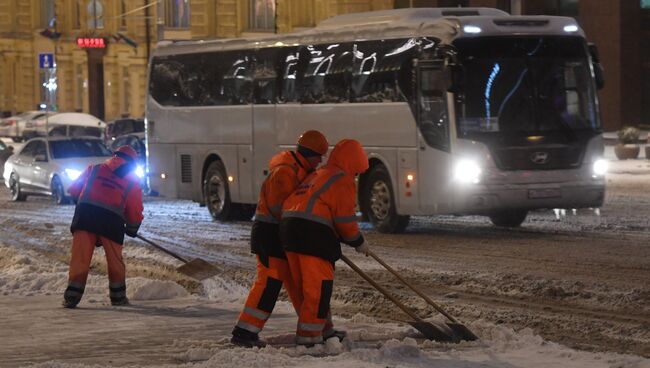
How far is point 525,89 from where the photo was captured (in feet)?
73.2

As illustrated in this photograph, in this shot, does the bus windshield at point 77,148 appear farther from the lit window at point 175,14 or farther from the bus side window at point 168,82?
the lit window at point 175,14

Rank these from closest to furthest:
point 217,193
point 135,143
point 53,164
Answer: point 217,193
point 53,164
point 135,143

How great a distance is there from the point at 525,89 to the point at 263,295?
1099 cm

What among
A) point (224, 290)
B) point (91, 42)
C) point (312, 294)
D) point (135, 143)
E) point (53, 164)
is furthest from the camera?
point (91, 42)

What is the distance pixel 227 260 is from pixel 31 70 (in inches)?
2499

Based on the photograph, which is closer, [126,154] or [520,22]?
[126,154]

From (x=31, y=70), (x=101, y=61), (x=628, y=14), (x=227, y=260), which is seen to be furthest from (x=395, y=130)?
(x=31, y=70)

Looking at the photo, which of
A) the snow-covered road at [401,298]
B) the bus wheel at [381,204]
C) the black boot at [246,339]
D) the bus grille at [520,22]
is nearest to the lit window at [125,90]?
the snow-covered road at [401,298]

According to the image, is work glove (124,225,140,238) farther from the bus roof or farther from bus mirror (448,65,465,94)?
the bus roof

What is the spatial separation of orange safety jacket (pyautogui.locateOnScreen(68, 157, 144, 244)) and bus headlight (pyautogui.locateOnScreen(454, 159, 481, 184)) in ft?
24.9

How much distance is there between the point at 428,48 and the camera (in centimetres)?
2253

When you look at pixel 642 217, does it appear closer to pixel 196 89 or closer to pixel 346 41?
pixel 346 41

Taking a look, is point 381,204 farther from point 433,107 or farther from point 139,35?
point 139,35

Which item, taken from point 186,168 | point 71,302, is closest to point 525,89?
point 186,168
